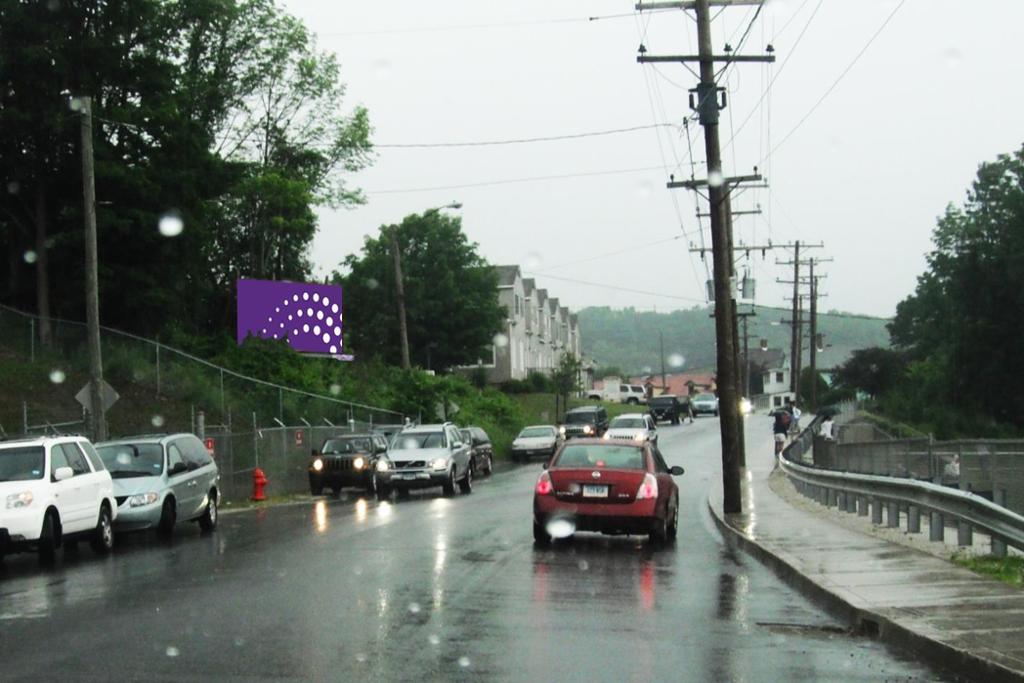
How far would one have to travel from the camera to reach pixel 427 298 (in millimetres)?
84812

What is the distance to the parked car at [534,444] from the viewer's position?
5381 cm

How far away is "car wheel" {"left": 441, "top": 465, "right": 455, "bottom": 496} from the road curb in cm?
1667

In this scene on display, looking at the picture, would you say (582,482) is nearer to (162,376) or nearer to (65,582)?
(65,582)

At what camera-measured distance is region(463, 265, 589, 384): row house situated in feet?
326

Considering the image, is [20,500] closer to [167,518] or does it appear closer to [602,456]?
[167,518]

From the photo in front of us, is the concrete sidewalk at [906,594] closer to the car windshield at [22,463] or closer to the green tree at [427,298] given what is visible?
the car windshield at [22,463]

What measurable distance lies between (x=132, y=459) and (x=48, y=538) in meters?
4.45

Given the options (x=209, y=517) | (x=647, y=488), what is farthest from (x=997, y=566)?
(x=209, y=517)

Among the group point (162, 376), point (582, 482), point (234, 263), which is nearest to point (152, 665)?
point (582, 482)

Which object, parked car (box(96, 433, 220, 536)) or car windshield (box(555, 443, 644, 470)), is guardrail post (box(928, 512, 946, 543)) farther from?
parked car (box(96, 433, 220, 536))

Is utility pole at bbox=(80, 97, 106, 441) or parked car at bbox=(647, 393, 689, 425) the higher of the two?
utility pole at bbox=(80, 97, 106, 441)

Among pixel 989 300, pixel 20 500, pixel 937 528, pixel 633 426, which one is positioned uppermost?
pixel 989 300

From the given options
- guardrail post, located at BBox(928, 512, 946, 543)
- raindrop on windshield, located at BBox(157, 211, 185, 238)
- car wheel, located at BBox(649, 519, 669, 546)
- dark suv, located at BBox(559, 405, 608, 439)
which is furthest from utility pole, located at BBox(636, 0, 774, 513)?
dark suv, located at BBox(559, 405, 608, 439)

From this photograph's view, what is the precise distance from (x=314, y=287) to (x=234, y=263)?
15.0 m
